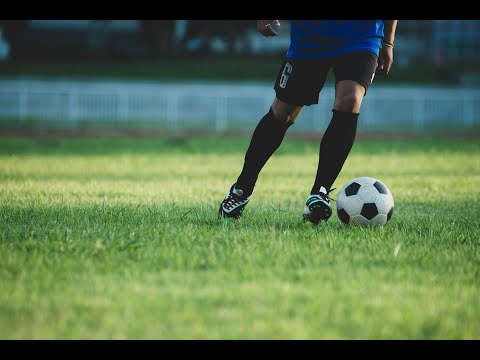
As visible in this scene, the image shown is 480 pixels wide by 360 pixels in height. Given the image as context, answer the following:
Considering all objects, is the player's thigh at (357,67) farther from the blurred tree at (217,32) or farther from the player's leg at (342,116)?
the blurred tree at (217,32)

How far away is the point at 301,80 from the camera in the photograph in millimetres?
5129

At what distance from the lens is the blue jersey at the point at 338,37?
4984 millimetres

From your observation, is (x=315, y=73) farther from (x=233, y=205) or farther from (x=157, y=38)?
(x=157, y=38)

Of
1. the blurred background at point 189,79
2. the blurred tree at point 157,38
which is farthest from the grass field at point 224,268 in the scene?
the blurred tree at point 157,38

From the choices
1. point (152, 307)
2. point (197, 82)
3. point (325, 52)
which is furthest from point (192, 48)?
point (152, 307)

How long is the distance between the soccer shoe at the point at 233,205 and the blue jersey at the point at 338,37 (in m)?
1.06

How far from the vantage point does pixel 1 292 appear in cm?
302

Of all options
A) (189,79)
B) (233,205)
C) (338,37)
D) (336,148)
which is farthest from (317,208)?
(189,79)

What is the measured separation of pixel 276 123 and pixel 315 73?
0.48 meters

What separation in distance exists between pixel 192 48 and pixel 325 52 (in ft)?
109

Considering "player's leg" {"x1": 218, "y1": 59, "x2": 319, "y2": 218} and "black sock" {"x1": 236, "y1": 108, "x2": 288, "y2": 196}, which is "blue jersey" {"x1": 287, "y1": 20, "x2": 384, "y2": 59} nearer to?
"player's leg" {"x1": 218, "y1": 59, "x2": 319, "y2": 218}

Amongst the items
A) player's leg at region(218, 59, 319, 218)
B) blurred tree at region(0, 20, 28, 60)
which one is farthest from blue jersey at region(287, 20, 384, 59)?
blurred tree at region(0, 20, 28, 60)

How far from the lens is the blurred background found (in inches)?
1000
